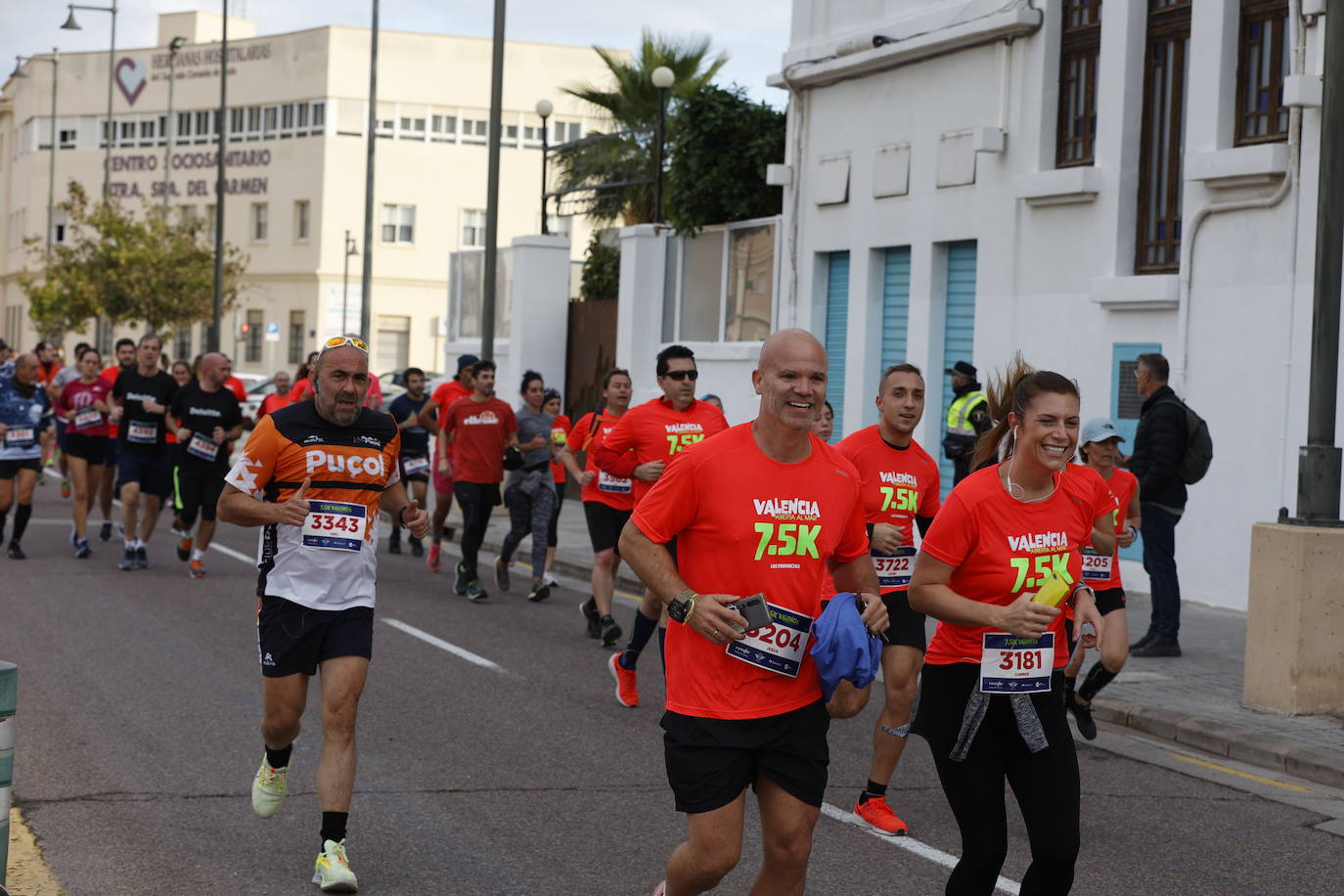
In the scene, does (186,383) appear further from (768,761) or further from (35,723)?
(768,761)

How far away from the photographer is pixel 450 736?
28.8 feet

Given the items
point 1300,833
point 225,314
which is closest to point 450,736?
point 1300,833

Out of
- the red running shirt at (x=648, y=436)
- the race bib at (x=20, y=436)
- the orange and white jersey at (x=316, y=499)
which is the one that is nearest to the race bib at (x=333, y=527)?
the orange and white jersey at (x=316, y=499)

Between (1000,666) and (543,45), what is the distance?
6276 centimetres

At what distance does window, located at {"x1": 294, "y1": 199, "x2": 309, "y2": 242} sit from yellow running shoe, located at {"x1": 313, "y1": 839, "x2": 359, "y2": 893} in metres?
58.1

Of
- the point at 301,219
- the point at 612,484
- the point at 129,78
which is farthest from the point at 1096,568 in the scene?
the point at 129,78

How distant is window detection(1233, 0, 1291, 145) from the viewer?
14.5 m

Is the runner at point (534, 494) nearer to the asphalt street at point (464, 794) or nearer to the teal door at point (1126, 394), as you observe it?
the asphalt street at point (464, 794)

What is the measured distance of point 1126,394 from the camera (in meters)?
15.9

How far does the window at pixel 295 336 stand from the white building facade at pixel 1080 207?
43139mm

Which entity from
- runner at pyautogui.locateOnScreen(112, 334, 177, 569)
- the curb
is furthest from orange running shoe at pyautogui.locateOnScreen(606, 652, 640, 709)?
runner at pyautogui.locateOnScreen(112, 334, 177, 569)

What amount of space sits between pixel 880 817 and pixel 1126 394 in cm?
959

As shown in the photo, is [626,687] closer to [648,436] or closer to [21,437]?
[648,436]

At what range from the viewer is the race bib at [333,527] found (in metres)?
6.38
